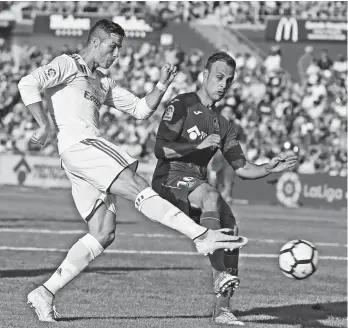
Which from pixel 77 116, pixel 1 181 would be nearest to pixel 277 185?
pixel 1 181

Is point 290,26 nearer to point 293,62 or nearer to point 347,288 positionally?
point 293,62

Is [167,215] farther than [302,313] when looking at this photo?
No

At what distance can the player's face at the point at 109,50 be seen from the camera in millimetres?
8461

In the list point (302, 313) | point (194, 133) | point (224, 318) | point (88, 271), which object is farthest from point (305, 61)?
point (224, 318)

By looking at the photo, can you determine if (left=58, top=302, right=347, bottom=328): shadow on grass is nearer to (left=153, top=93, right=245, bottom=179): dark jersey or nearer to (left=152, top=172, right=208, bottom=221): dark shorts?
(left=152, top=172, right=208, bottom=221): dark shorts

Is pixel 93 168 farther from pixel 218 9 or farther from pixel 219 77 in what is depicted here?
pixel 218 9

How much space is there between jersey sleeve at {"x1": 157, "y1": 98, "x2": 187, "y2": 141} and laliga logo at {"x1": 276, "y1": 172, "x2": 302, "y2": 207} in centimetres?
2113

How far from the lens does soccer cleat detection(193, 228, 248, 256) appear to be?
24.5 ft

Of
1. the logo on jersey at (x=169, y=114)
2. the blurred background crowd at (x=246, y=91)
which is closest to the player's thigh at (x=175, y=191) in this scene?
the logo on jersey at (x=169, y=114)

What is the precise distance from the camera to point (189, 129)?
9008 mm

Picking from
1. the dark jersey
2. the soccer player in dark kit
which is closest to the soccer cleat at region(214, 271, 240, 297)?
the soccer player in dark kit

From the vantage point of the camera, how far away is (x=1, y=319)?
830 cm

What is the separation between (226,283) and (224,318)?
948 millimetres

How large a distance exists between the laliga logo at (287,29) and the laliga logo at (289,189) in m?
7.30
